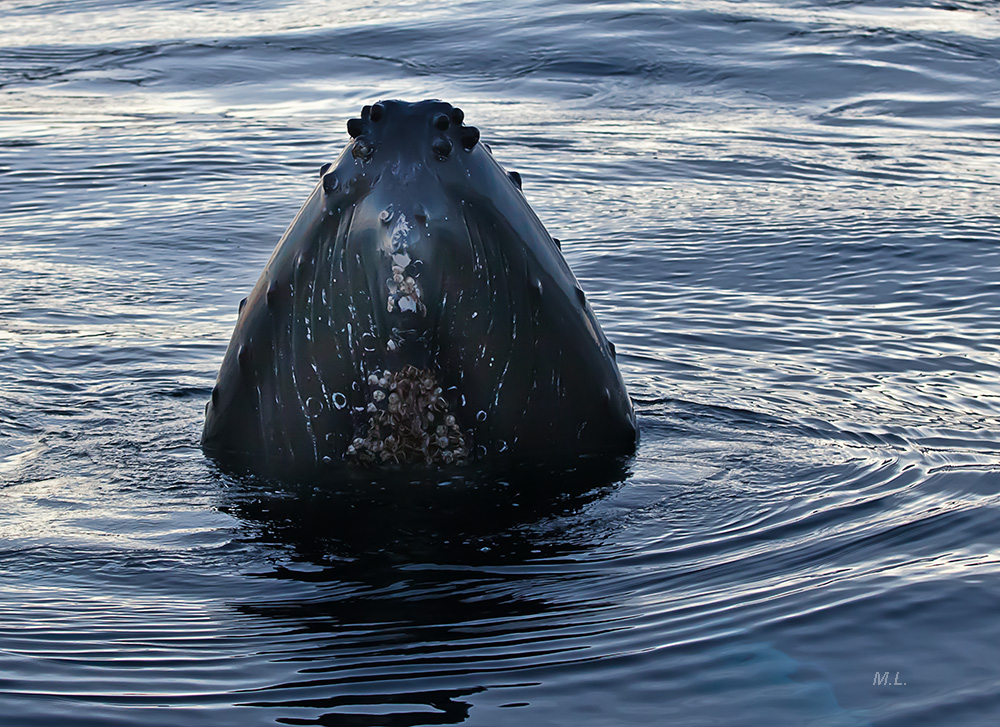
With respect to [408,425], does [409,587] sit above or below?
below

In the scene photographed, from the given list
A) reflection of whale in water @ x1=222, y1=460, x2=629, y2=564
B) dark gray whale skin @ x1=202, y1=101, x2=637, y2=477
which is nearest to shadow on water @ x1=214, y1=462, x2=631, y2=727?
reflection of whale in water @ x1=222, y1=460, x2=629, y2=564

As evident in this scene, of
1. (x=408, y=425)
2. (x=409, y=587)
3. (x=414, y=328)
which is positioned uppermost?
(x=414, y=328)

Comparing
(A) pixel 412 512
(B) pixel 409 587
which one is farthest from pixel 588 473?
(B) pixel 409 587

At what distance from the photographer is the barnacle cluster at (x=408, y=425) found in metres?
4.65

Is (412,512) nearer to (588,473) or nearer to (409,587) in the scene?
(409,587)

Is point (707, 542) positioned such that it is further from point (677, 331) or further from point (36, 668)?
point (677, 331)

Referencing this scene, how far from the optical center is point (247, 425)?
16.7ft

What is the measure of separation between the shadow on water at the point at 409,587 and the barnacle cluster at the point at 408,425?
95 mm

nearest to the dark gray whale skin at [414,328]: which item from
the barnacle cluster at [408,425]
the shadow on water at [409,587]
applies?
the barnacle cluster at [408,425]

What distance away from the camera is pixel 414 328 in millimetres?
4516

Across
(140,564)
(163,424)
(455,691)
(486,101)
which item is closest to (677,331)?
(163,424)

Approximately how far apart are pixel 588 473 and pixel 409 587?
40.4 inches

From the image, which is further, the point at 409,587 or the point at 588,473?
the point at 588,473

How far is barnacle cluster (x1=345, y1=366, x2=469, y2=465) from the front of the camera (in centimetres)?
465
